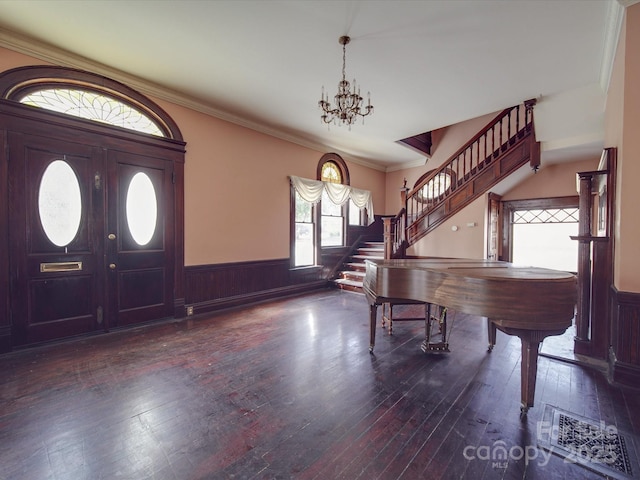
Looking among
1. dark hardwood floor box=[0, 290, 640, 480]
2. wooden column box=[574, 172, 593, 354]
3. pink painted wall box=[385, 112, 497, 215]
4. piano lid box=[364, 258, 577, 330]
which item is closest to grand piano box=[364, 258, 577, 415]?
piano lid box=[364, 258, 577, 330]

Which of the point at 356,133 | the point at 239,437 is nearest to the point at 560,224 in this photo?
the point at 356,133

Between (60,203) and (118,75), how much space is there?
1702 millimetres

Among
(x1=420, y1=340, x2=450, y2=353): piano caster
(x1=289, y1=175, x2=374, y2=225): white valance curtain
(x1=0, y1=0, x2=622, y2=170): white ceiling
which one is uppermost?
(x1=0, y1=0, x2=622, y2=170): white ceiling

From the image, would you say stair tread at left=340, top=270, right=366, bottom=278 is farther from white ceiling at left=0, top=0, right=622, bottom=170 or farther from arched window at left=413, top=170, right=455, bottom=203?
white ceiling at left=0, top=0, right=622, bottom=170

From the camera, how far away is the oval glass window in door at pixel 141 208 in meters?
3.75

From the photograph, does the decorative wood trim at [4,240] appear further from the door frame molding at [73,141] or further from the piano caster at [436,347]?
the piano caster at [436,347]

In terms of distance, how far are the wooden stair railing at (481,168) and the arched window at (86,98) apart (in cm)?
426

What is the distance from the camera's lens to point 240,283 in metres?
4.96

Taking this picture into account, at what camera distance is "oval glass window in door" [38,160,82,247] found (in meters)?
3.15

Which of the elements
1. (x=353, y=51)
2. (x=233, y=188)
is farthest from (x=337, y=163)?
(x=353, y=51)

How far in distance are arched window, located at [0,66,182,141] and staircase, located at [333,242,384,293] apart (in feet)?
13.6

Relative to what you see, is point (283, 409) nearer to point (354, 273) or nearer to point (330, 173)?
point (354, 273)

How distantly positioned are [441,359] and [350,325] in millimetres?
1315

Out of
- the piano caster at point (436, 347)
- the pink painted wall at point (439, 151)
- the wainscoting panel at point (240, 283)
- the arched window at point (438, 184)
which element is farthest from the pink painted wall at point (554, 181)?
the wainscoting panel at point (240, 283)
